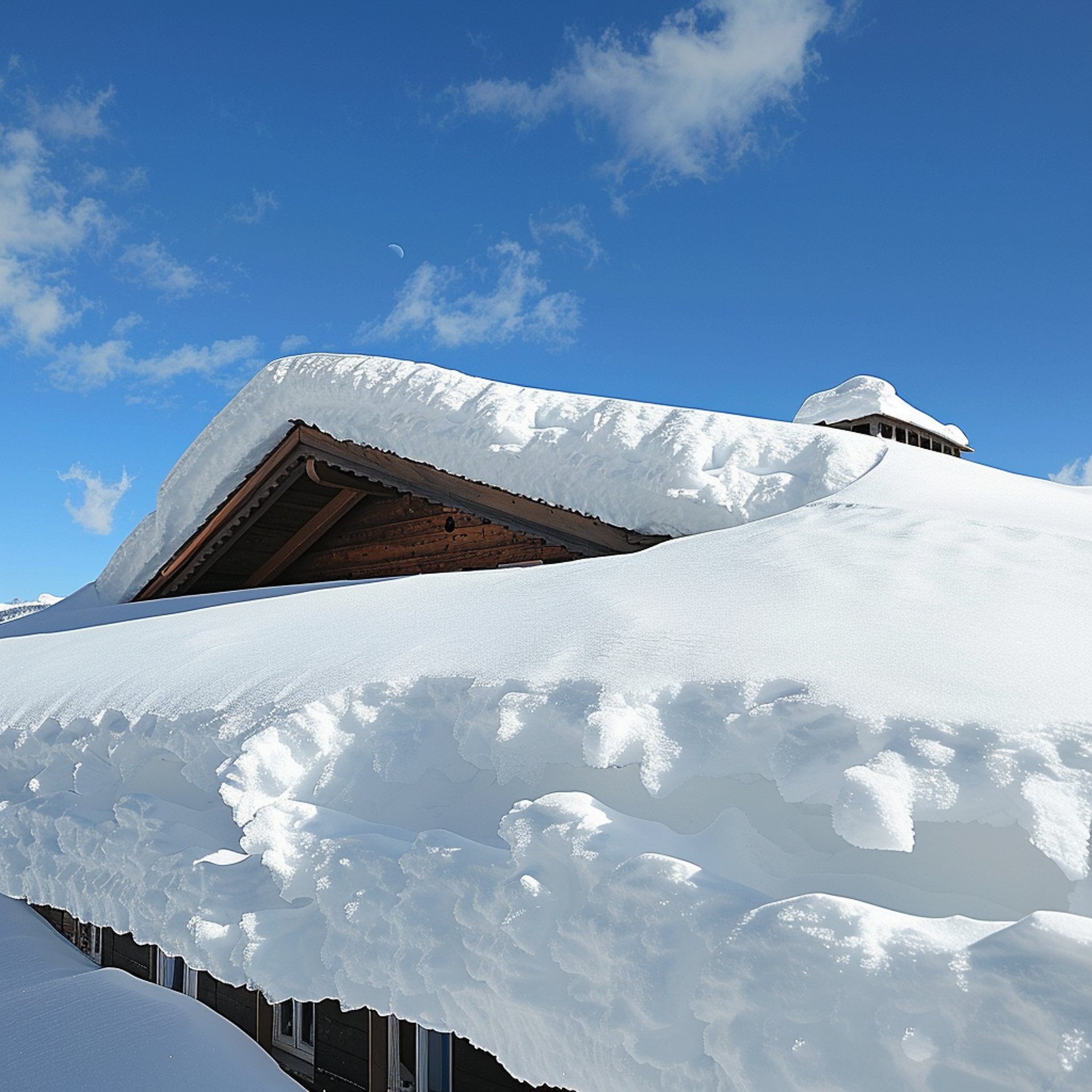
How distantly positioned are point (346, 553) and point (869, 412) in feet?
20.7

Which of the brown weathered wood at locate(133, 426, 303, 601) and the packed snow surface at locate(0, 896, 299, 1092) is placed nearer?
the packed snow surface at locate(0, 896, 299, 1092)

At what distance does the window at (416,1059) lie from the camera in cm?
277

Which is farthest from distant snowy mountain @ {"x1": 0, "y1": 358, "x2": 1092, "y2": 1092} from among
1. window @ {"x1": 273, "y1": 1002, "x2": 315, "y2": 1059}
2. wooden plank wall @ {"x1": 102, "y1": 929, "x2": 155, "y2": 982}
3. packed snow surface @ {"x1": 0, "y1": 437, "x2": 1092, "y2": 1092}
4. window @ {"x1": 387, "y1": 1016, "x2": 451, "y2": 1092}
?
wooden plank wall @ {"x1": 102, "y1": 929, "x2": 155, "y2": 982}

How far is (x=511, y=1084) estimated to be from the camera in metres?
2.35

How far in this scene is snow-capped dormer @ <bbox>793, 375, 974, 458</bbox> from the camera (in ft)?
31.3

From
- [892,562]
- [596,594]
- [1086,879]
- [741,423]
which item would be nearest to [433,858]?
[1086,879]

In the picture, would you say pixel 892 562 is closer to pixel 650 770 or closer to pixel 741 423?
pixel 650 770

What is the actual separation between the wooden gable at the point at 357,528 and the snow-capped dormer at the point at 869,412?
5.29 metres

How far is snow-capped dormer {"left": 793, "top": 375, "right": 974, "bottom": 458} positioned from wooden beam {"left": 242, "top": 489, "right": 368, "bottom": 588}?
5.43 metres

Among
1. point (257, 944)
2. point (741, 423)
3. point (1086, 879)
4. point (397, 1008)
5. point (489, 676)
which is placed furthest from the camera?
point (741, 423)

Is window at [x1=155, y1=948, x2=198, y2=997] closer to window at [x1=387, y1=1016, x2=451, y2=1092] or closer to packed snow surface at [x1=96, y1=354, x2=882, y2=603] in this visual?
window at [x1=387, y1=1016, x2=451, y2=1092]

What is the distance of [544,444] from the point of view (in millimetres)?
4016

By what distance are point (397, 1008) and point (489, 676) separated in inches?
21.2

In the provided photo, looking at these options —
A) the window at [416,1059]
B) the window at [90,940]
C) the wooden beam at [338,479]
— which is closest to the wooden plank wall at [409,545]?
the wooden beam at [338,479]
